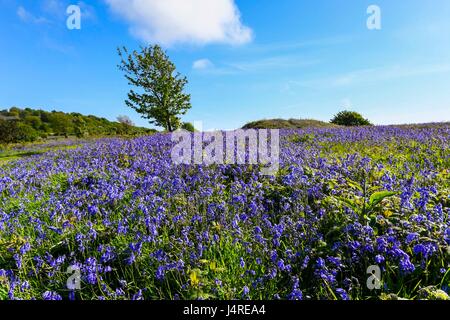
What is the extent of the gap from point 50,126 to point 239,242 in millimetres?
52327

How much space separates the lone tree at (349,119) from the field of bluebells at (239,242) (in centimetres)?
3418

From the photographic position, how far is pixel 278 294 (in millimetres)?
3133

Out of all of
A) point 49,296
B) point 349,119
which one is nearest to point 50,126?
point 349,119

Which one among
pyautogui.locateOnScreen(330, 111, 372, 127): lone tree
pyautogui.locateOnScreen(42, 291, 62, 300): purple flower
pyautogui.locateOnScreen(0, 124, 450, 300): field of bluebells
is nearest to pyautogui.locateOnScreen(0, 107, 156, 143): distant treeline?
pyautogui.locateOnScreen(0, 124, 450, 300): field of bluebells

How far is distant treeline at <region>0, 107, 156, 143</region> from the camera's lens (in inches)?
1102

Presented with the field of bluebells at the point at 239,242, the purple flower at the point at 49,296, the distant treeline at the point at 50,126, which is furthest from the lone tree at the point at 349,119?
the purple flower at the point at 49,296

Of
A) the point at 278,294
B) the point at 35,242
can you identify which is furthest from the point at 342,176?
the point at 35,242

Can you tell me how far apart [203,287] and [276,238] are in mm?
1014

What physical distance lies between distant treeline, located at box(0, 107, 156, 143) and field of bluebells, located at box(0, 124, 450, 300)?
19.3 meters

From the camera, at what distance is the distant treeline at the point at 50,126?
28.0 m

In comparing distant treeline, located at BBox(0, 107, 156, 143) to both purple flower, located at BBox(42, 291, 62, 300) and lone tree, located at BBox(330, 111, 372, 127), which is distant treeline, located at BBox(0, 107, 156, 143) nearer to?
purple flower, located at BBox(42, 291, 62, 300)

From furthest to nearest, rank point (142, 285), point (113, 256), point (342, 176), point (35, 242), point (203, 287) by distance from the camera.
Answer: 1. point (342, 176)
2. point (35, 242)
3. point (113, 256)
4. point (142, 285)
5. point (203, 287)

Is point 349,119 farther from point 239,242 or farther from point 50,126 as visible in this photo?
point 50,126
